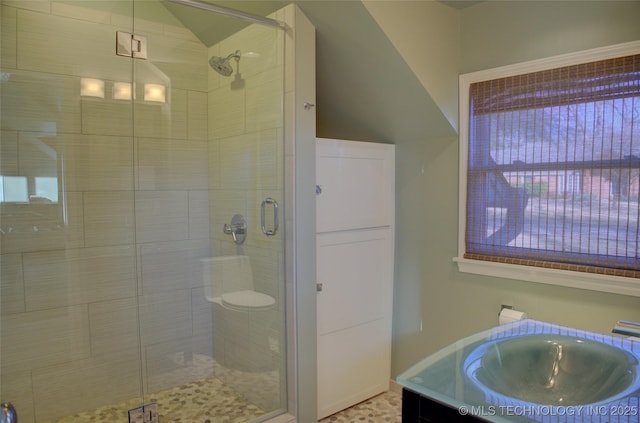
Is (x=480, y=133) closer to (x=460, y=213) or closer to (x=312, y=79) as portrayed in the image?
(x=460, y=213)

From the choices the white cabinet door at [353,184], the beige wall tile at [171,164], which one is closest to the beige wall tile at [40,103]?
the beige wall tile at [171,164]

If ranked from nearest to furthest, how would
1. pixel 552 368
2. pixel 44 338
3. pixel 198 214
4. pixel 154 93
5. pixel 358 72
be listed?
pixel 552 368 → pixel 44 338 → pixel 358 72 → pixel 154 93 → pixel 198 214

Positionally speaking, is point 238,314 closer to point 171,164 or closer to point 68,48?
point 171,164

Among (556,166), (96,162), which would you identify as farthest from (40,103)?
(556,166)

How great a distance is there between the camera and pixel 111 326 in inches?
104

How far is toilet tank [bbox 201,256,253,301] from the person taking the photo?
272cm

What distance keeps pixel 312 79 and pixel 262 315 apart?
1.38m

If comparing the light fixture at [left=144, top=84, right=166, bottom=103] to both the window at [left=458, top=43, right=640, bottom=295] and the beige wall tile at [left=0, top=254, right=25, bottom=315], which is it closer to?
the beige wall tile at [left=0, top=254, right=25, bottom=315]

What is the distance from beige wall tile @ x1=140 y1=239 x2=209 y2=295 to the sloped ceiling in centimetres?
128

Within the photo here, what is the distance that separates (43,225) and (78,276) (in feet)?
1.15

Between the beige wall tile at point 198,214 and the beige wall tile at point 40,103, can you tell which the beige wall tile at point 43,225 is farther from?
the beige wall tile at point 198,214

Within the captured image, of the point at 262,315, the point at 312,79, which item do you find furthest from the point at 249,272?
the point at 312,79

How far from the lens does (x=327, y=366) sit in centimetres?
265

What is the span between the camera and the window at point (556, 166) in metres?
2.06
